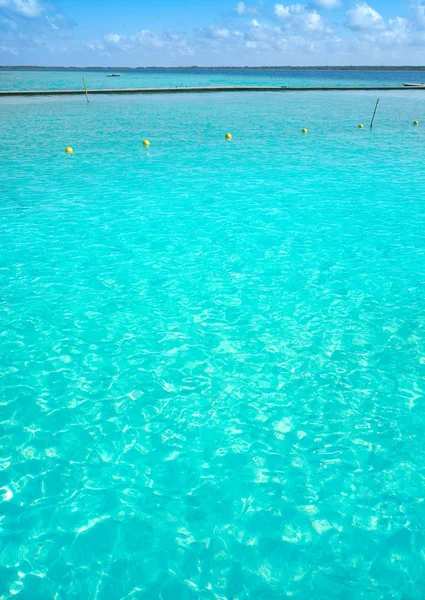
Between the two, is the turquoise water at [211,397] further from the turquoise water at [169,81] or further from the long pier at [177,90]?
the turquoise water at [169,81]

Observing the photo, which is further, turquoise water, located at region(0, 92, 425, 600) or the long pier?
the long pier

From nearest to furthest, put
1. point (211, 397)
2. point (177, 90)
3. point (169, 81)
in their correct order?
point (211, 397)
point (177, 90)
point (169, 81)

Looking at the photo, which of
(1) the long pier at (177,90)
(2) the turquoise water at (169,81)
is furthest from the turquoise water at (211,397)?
(2) the turquoise water at (169,81)

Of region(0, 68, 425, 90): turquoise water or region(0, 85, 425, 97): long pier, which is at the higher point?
region(0, 85, 425, 97): long pier

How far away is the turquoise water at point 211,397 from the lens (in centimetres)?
409

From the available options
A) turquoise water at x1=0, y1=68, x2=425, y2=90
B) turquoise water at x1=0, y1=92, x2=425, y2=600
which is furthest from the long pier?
turquoise water at x1=0, y1=92, x2=425, y2=600

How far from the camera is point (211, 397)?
600cm

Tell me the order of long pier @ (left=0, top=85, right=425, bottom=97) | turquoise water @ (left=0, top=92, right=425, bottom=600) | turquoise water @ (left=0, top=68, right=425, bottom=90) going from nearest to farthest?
turquoise water @ (left=0, top=92, right=425, bottom=600)
long pier @ (left=0, top=85, right=425, bottom=97)
turquoise water @ (left=0, top=68, right=425, bottom=90)

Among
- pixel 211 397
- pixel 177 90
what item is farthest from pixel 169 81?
pixel 211 397

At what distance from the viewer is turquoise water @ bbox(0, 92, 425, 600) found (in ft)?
13.4

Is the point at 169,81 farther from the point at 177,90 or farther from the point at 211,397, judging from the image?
the point at 211,397

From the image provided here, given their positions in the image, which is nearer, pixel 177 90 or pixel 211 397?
pixel 211 397

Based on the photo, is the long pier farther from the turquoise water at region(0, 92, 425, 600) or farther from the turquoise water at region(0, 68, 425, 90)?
the turquoise water at region(0, 92, 425, 600)

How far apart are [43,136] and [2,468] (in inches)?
943
